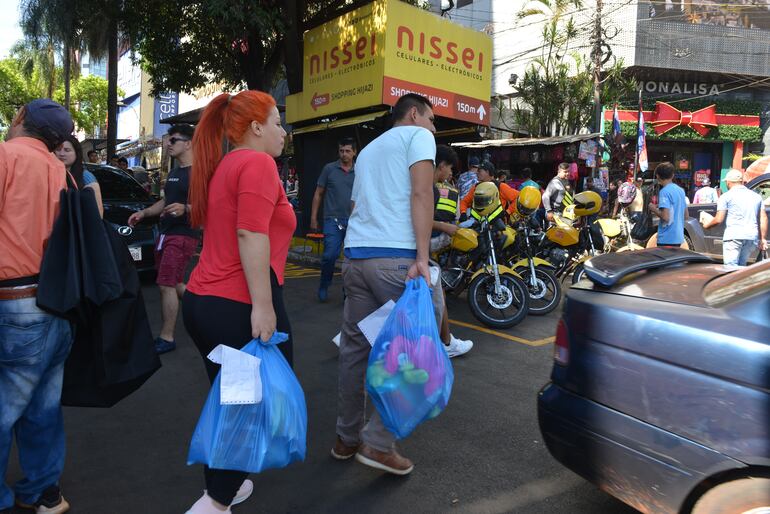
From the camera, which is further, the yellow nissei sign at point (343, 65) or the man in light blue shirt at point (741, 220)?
the yellow nissei sign at point (343, 65)

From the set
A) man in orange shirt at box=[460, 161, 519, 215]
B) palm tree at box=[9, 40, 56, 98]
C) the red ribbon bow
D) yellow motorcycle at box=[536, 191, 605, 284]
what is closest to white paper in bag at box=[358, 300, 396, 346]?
man in orange shirt at box=[460, 161, 519, 215]

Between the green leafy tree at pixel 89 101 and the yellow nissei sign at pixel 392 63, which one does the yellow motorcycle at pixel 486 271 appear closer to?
the yellow nissei sign at pixel 392 63

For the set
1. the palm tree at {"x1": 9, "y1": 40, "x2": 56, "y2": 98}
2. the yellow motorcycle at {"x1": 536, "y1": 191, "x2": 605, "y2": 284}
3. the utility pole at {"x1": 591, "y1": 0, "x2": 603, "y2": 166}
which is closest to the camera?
the yellow motorcycle at {"x1": 536, "y1": 191, "x2": 605, "y2": 284}

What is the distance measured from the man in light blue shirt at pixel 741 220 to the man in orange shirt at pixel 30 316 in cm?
611

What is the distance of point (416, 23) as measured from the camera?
10.6 metres

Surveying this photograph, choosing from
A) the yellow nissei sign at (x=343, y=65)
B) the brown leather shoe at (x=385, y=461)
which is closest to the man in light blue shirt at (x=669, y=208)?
the brown leather shoe at (x=385, y=461)

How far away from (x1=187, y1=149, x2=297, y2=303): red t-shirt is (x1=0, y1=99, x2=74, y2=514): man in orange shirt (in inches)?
24.3

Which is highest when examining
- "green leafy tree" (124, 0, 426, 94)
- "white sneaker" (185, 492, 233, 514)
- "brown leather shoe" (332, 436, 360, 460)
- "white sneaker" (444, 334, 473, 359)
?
"green leafy tree" (124, 0, 426, 94)

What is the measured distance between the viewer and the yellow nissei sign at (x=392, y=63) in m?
10.3

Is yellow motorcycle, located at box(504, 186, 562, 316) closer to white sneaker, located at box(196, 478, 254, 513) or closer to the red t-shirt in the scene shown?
white sneaker, located at box(196, 478, 254, 513)

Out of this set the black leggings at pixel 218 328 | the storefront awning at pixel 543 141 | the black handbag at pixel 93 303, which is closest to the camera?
the black leggings at pixel 218 328

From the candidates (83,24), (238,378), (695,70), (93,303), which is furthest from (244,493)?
(695,70)

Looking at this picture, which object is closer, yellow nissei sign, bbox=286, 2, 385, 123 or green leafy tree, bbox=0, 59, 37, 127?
yellow nissei sign, bbox=286, 2, 385, 123

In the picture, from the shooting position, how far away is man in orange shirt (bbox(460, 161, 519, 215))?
6869mm
